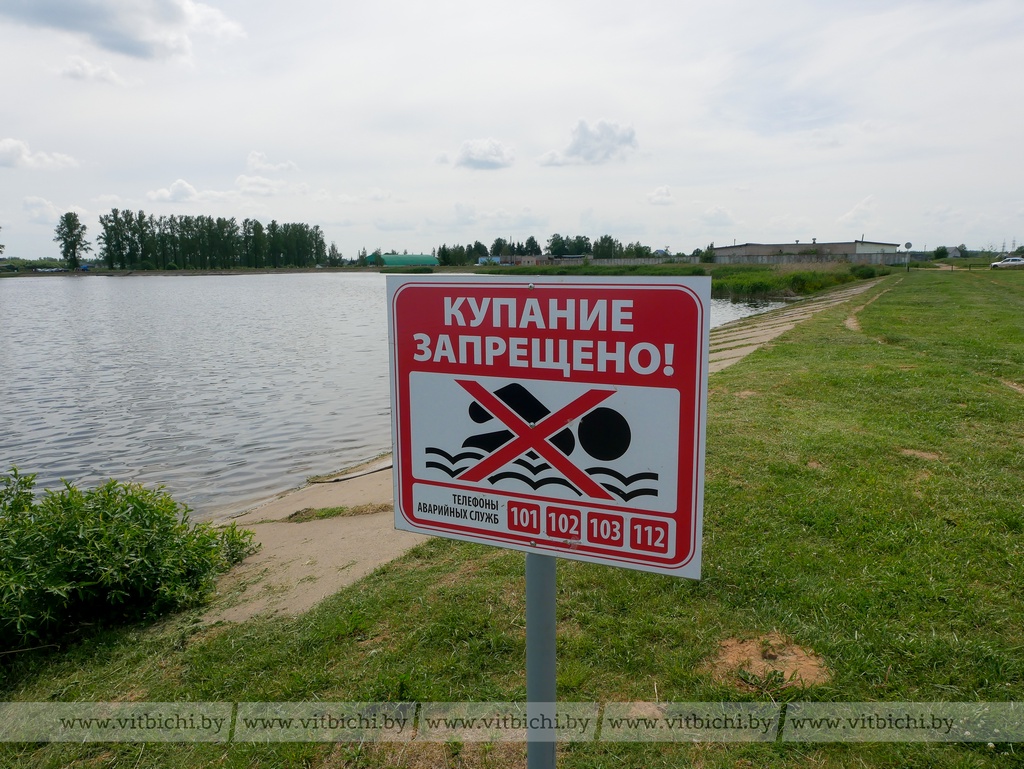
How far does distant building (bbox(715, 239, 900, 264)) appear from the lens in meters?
84.1

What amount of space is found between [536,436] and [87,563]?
410cm

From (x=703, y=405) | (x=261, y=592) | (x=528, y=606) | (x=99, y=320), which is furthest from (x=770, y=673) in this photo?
(x=99, y=320)

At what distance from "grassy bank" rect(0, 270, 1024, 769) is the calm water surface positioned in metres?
6.19

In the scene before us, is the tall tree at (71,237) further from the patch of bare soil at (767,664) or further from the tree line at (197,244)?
the patch of bare soil at (767,664)

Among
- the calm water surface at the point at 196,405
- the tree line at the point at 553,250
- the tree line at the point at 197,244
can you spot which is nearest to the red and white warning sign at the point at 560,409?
the calm water surface at the point at 196,405

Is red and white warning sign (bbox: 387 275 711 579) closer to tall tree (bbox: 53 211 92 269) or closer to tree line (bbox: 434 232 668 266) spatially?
tree line (bbox: 434 232 668 266)

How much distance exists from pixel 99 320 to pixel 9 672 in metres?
40.6

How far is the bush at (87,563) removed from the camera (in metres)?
4.11

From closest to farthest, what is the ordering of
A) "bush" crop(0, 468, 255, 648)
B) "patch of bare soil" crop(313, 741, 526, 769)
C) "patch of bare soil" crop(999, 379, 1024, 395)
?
"patch of bare soil" crop(313, 741, 526, 769), "bush" crop(0, 468, 255, 648), "patch of bare soil" crop(999, 379, 1024, 395)

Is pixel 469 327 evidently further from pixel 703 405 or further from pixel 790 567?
pixel 790 567

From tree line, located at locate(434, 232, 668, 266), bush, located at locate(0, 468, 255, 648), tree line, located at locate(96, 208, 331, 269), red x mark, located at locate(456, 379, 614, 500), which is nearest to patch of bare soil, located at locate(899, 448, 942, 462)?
red x mark, located at locate(456, 379, 614, 500)

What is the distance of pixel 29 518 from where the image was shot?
4.57 m

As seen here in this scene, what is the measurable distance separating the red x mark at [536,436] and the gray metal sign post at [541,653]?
0.75 ft

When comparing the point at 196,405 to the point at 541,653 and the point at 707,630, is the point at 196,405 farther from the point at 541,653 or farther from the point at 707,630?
the point at 541,653
